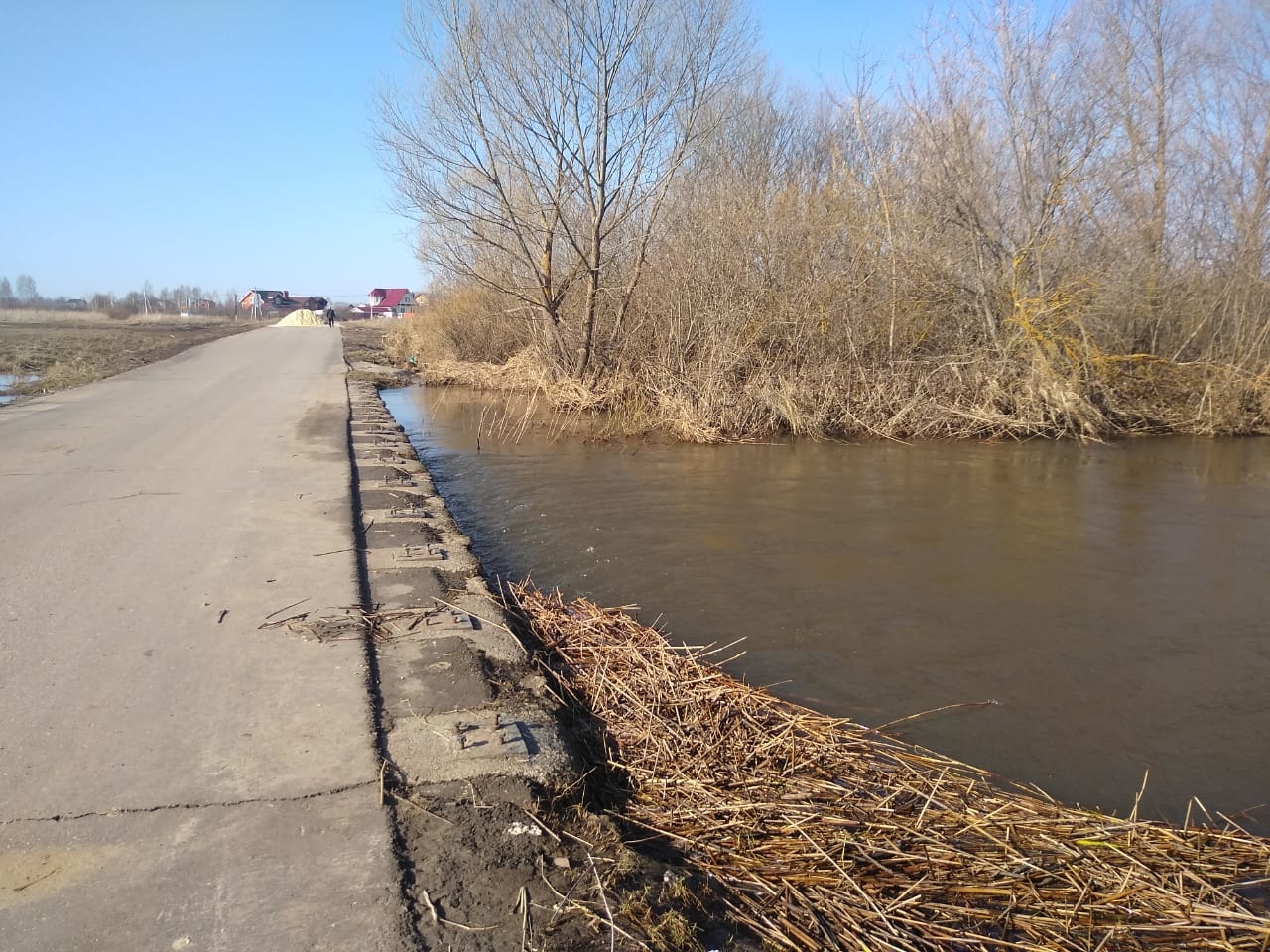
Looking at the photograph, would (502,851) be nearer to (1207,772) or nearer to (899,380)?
(1207,772)

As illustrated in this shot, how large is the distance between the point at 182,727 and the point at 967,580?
17.8ft

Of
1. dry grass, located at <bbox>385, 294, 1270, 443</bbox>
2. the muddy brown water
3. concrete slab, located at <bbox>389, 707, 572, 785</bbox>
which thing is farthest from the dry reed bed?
dry grass, located at <bbox>385, 294, 1270, 443</bbox>

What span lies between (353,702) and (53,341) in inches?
1376

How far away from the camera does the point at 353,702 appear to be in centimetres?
365

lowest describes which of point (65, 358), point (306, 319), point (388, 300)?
point (65, 358)

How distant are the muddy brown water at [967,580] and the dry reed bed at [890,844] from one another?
0.55 metres

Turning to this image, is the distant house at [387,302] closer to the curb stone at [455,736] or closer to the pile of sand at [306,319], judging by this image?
the pile of sand at [306,319]

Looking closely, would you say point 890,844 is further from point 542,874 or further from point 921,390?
point 921,390

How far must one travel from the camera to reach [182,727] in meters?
3.40

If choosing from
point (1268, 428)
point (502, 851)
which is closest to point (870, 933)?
point (502, 851)

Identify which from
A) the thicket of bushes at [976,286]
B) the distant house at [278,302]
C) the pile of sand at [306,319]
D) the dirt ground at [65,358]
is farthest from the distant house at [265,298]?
the thicket of bushes at [976,286]

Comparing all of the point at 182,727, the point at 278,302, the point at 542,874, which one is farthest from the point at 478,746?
the point at 278,302

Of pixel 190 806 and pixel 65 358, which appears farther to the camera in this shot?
pixel 65 358

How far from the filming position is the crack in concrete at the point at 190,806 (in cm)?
281
